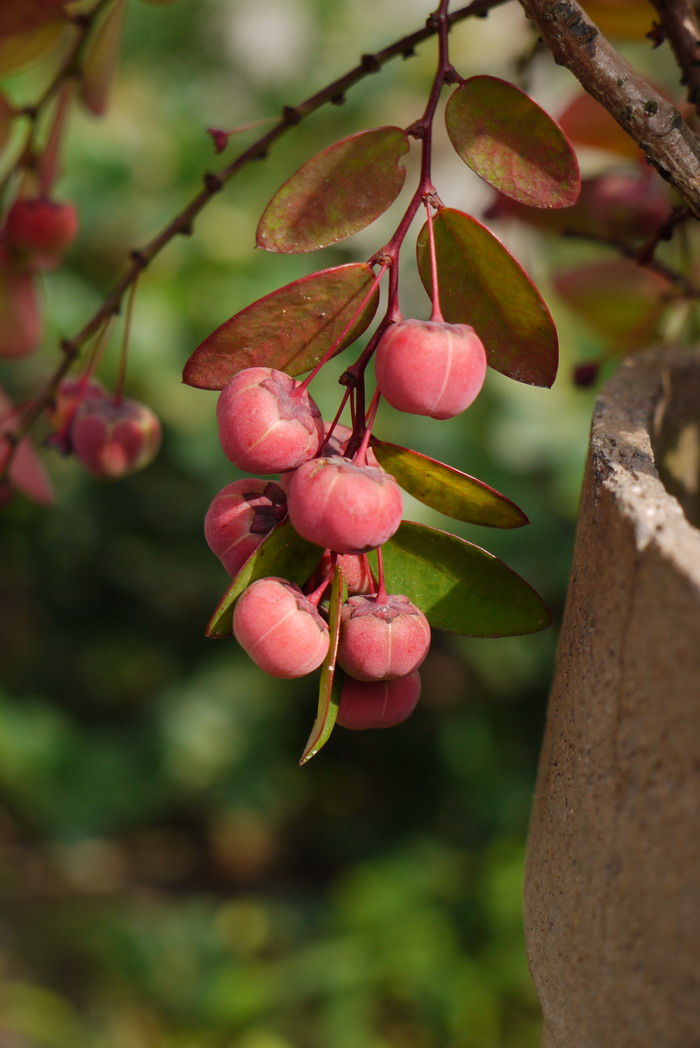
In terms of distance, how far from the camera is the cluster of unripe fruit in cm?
31

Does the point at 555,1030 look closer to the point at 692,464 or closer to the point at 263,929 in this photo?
the point at 692,464

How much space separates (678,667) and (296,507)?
0.12 meters

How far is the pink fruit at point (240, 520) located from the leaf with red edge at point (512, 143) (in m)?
0.14

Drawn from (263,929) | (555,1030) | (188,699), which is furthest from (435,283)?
(263,929)

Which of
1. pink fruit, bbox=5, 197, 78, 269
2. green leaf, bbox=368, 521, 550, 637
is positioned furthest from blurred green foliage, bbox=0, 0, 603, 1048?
green leaf, bbox=368, 521, 550, 637

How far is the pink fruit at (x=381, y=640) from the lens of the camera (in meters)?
0.32

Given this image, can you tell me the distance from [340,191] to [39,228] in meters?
0.26

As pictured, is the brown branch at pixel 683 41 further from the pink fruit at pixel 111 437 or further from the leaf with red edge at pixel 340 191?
the pink fruit at pixel 111 437

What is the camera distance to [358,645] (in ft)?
1.07

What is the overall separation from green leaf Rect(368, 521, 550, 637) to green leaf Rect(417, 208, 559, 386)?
0.07 metres

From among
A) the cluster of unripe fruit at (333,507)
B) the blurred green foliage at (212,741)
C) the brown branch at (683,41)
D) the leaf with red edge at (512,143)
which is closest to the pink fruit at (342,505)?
the cluster of unripe fruit at (333,507)

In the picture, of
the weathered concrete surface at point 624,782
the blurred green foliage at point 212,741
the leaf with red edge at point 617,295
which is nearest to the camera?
the weathered concrete surface at point 624,782

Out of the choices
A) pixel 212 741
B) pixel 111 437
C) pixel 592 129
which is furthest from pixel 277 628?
pixel 212 741

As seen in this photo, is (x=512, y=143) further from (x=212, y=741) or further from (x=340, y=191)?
(x=212, y=741)
